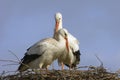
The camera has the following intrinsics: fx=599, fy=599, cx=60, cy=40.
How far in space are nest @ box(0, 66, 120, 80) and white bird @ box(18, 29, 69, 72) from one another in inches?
69.0

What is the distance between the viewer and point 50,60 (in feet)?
48.9

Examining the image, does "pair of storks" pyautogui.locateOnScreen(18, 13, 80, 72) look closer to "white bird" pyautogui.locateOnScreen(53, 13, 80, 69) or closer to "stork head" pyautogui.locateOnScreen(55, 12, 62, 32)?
"white bird" pyautogui.locateOnScreen(53, 13, 80, 69)

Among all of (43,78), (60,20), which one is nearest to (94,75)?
(43,78)

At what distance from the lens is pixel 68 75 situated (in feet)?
41.3

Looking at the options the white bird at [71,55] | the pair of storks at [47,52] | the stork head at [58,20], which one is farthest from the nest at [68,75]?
the stork head at [58,20]

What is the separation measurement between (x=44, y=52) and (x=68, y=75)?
240 centimetres

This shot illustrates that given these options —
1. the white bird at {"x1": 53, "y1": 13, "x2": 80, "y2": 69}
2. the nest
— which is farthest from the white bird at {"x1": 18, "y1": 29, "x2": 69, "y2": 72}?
the nest

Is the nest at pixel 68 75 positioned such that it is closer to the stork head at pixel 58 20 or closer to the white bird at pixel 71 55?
the white bird at pixel 71 55

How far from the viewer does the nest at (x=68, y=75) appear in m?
12.6

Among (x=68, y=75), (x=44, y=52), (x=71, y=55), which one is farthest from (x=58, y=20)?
(x=68, y=75)

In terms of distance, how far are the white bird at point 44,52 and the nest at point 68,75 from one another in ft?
5.75

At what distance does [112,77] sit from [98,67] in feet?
1.38

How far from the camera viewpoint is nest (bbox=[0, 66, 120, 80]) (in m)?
12.6

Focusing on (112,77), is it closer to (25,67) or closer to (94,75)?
(94,75)
